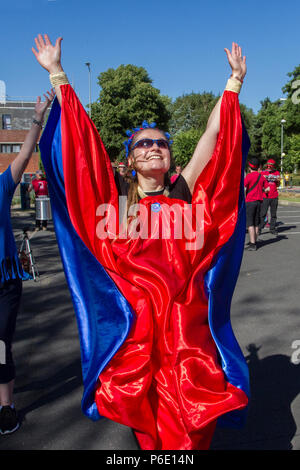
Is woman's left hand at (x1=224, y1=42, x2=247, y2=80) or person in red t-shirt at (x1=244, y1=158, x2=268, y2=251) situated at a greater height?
woman's left hand at (x1=224, y1=42, x2=247, y2=80)

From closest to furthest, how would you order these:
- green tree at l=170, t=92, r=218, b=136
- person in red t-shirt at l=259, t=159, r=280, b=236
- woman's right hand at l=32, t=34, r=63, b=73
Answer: woman's right hand at l=32, t=34, r=63, b=73 < person in red t-shirt at l=259, t=159, r=280, b=236 < green tree at l=170, t=92, r=218, b=136

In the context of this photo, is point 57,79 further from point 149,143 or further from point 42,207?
point 42,207

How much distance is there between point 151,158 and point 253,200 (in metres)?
8.05

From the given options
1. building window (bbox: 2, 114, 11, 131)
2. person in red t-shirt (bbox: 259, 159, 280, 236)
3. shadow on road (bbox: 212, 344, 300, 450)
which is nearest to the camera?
shadow on road (bbox: 212, 344, 300, 450)

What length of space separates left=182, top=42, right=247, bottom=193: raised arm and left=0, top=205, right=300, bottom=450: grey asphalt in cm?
170

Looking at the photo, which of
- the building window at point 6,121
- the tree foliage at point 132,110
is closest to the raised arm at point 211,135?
the tree foliage at point 132,110

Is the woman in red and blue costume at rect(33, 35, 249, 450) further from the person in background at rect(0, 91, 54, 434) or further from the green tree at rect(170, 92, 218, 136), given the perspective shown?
the green tree at rect(170, 92, 218, 136)

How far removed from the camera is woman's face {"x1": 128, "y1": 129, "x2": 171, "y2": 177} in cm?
248

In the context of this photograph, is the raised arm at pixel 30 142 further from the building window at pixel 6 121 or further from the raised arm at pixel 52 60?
the building window at pixel 6 121

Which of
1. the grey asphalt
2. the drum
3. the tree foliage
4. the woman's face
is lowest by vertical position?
the grey asphalt

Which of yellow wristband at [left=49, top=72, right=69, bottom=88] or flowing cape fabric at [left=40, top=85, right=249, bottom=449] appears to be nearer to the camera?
flowing cape fabric at [left=40, top=85, right=249, bottom=449]

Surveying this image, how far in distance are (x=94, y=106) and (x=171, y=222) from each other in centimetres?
4096

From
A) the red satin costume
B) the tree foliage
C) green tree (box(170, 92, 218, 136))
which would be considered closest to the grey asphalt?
the red satin costume

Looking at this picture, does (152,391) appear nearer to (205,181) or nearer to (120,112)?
(205,181)
